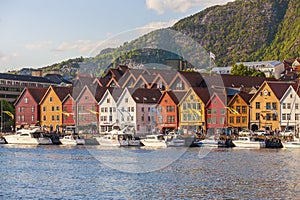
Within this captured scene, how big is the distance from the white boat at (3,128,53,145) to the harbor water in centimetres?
2313

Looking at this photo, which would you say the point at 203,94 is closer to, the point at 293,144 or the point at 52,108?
the point at 293,144

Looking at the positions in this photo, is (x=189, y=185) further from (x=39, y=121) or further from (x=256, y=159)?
(x=39, y=121)

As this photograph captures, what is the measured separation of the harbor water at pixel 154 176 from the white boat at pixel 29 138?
75.9 ft

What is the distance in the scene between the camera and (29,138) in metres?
105

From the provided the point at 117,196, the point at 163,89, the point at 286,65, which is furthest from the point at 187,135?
the point at 286,65

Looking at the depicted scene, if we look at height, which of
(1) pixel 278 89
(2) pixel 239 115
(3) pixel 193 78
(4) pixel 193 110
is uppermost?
(3) pixel 193 78

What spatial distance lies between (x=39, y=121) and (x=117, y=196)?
3556 inches

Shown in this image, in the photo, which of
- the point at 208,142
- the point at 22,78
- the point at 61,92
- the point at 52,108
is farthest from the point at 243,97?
the point at 22,78

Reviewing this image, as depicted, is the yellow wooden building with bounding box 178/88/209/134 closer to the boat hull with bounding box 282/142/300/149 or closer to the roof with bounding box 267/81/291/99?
the roof with bounding box 267/81/291/99

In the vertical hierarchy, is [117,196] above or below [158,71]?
below

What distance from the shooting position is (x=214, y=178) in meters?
53.6

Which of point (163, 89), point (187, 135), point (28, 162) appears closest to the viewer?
point (28, 162)

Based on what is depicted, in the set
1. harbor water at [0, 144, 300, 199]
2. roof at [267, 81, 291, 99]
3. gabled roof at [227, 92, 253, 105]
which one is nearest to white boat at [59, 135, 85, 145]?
harbor water at [0, 144, 300, 199]

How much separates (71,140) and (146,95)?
23149 mm
